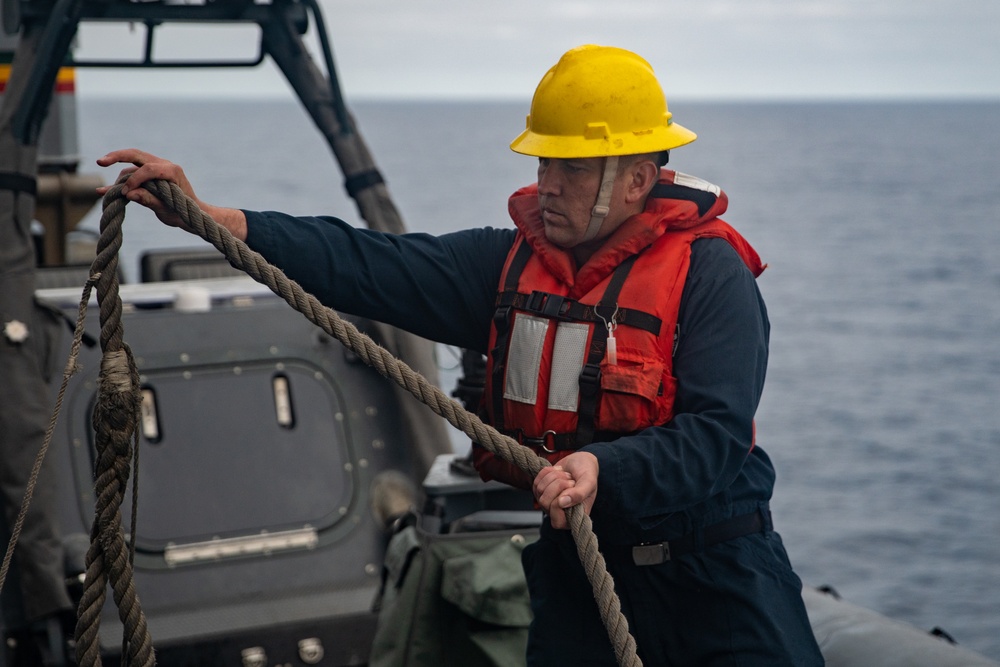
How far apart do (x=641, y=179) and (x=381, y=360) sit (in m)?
0.71

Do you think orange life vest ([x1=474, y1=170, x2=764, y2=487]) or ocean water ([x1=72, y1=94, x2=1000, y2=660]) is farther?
ocean water ([x1=72, y1=94, x2=1000, y2=660])

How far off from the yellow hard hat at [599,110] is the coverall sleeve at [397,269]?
29cm

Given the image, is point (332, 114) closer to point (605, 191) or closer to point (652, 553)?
point (605, 191)

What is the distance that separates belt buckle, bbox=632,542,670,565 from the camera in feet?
8.72

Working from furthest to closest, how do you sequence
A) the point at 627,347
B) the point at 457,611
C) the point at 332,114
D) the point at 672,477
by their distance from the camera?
1. the point at 332,114
2. the point at 457,611
3. the point at 627,347
4. the point at 672,477

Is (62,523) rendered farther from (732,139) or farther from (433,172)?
(732,139)

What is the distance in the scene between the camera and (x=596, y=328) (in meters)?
2.65

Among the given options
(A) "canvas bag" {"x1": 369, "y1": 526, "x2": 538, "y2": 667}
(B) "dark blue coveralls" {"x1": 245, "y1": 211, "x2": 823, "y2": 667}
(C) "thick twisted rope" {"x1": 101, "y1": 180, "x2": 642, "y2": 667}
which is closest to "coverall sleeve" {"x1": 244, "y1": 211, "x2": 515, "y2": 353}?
(B) "dark blue coveralls" {"x1": 245, "y1": 211, "x2": 823, "y2": 667}

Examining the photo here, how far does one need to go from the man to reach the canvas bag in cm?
75

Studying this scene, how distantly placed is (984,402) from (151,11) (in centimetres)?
1817

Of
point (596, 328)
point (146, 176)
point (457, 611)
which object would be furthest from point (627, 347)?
point (457, 611)

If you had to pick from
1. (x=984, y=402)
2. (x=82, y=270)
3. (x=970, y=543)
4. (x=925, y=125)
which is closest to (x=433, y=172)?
(x=984, y=402)

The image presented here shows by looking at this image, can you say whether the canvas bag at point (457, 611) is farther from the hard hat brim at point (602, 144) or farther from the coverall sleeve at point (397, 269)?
the hard hat brim at point (602, 144)

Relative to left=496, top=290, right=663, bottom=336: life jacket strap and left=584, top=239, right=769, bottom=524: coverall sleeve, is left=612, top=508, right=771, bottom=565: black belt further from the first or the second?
left=496, top=290, right=663, bottom=336: life jacket strap
